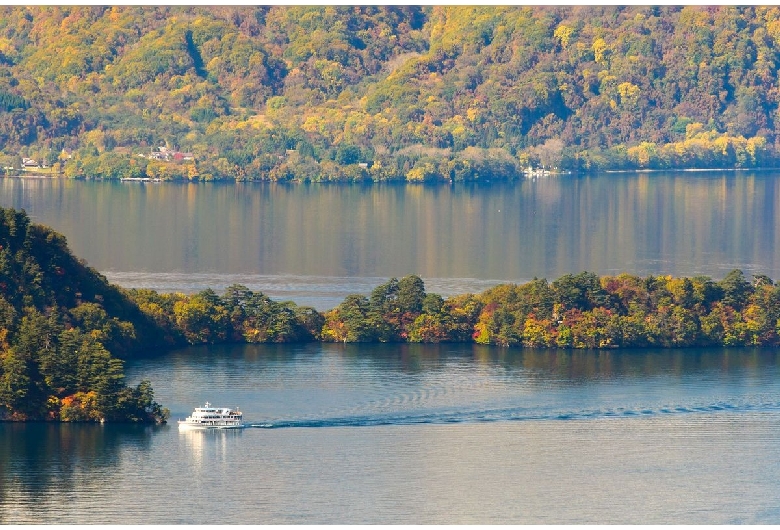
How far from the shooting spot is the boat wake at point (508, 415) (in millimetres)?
49281

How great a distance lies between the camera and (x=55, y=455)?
1807 inches

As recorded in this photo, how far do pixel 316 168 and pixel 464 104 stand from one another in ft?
115

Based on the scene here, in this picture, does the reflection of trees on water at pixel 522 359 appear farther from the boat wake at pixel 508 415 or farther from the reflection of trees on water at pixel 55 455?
the reflection of trees on water at pixel 55 455

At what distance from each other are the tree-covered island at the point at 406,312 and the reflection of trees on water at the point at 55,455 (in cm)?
808

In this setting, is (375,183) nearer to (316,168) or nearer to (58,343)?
(316,168)

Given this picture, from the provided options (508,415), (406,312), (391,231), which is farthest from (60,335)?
(391,231)

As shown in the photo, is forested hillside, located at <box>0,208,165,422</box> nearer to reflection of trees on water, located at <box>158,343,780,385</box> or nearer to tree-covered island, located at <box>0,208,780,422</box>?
tree-covered island, located at <box>0,208,780,422</box>

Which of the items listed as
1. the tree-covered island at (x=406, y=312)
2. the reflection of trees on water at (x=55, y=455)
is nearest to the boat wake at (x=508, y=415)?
the reflection of trees on water at (x=55, y=455)

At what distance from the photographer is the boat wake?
49.3 metres

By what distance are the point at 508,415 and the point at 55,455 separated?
12.9 metres

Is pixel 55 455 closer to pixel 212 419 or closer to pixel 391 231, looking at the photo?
pixel 212 419

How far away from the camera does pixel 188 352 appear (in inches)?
2351

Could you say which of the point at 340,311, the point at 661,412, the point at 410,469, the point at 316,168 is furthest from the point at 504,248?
the point at 316,168

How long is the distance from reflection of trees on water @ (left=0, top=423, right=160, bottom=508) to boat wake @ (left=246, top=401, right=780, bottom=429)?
3833 mm
